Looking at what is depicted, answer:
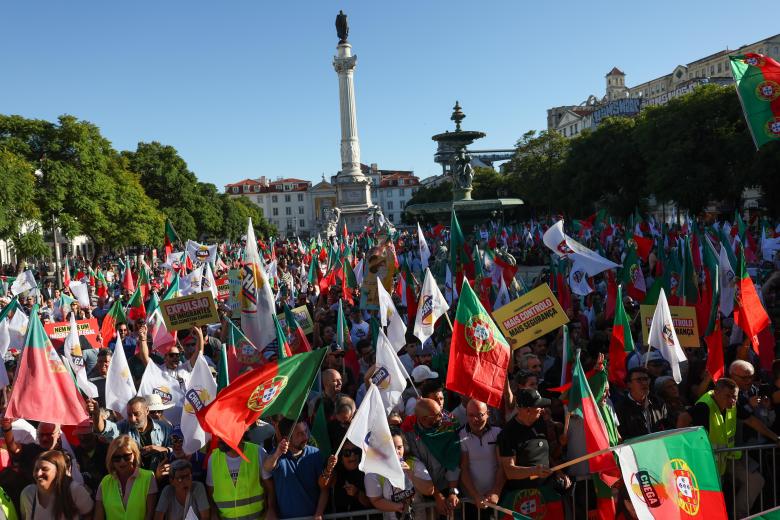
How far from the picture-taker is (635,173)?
43.8 metres

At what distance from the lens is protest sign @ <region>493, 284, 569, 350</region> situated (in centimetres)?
698

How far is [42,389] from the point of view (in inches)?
217

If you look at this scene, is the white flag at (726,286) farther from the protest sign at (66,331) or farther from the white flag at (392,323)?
the protest sign at (66,331)

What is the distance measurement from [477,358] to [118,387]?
10.6 feet

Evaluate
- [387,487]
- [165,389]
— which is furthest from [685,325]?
[165,389]

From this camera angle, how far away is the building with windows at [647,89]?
79188 mm

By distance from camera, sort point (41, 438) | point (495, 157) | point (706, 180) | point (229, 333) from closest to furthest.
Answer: point (41, 438) → point (229, 333) → point (706, 180) → point (495, 157)

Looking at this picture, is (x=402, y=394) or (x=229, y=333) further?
(x=229, y=333)

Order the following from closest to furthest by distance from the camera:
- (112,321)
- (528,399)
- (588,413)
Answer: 1. (528,399)
2. (588,413)
3. (112,321)

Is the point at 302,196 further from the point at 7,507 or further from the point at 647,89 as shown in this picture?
the point at 7,507

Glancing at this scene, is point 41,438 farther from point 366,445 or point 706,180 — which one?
point 706,180

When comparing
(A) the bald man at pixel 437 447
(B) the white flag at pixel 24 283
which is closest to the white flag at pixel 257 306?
Result: (A) the bald man at pixel 437 447

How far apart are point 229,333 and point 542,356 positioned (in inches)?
136

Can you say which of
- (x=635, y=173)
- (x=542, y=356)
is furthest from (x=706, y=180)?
(x=542, y=356)
